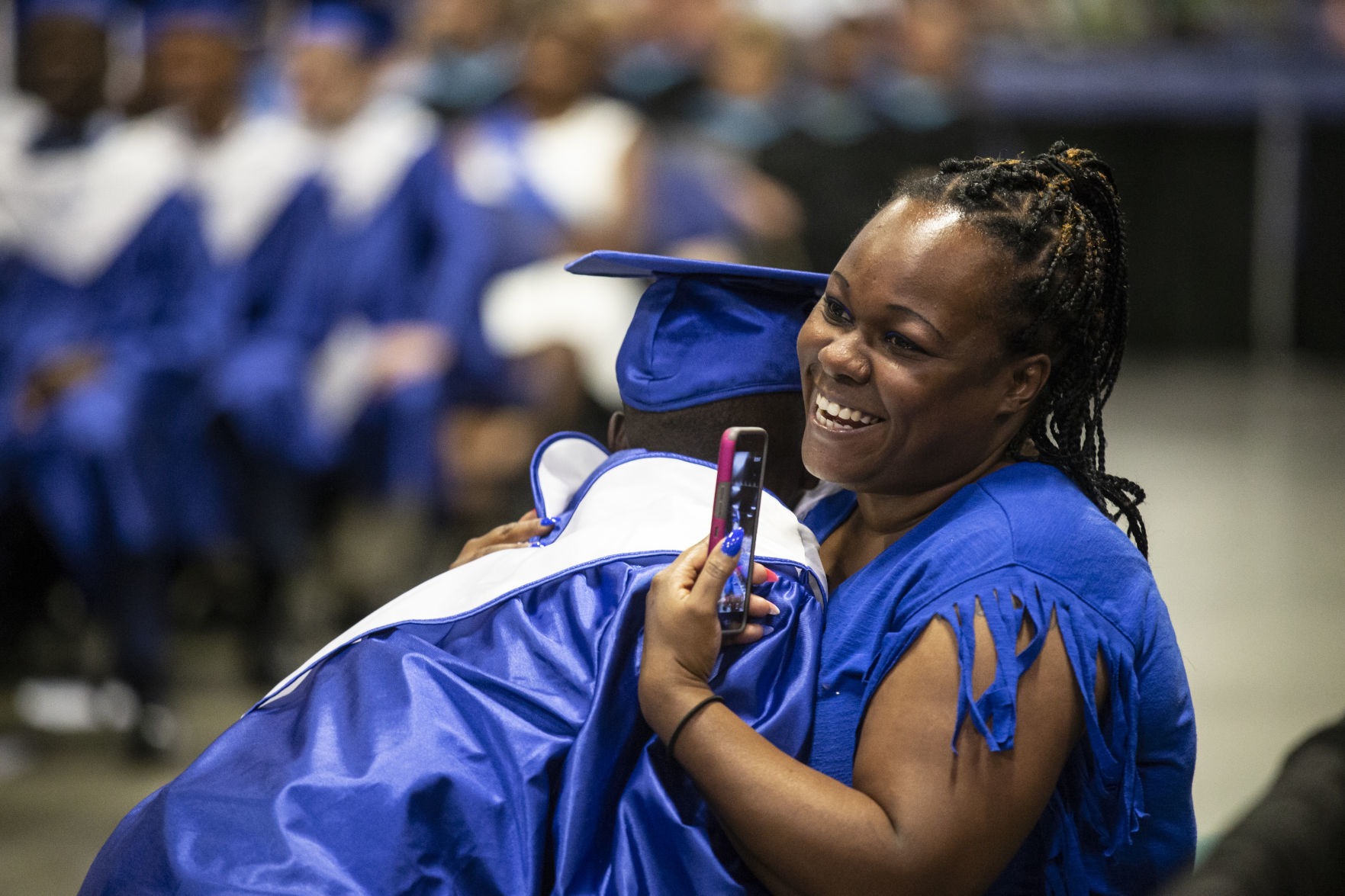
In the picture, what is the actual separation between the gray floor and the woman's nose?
84.0 inches

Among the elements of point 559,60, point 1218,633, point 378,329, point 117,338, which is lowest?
point 1218,633

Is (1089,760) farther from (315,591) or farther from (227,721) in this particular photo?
(315,591)

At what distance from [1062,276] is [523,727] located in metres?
0.64

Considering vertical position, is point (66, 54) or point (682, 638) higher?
point (66, 54)

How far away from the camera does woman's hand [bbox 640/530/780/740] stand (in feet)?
3.89

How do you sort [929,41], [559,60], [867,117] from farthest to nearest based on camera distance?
[929,41], [867,117], [559,60]

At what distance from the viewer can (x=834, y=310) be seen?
1.33 metres

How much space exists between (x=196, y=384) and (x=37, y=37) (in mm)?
1114

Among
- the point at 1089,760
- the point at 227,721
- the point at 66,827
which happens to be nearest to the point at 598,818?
the point at 1089,760

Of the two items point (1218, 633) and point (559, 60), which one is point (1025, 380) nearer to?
point (1218, 633)

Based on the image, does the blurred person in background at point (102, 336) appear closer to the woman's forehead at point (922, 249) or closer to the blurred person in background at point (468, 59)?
the blurred person in background at point (468, 59)

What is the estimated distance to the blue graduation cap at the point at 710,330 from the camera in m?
1.41

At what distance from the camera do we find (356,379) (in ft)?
13.5

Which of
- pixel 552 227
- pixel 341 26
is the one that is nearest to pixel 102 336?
pixel 341 26
